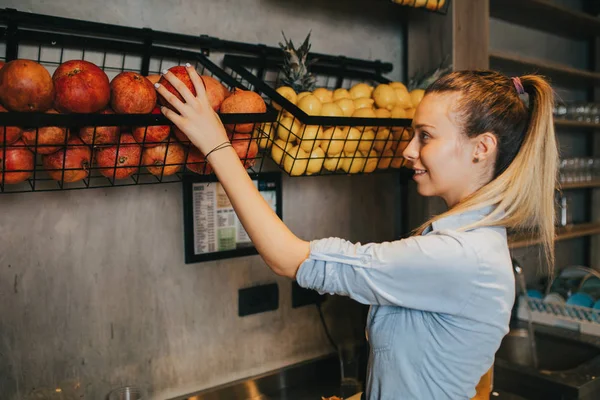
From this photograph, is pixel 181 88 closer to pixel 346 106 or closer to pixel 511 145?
pixel 346 106

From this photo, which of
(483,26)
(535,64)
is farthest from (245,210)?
(535,64)

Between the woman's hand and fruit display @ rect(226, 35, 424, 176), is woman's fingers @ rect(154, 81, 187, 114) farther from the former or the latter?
fruit display @ rect(226, 35, 424, 176)

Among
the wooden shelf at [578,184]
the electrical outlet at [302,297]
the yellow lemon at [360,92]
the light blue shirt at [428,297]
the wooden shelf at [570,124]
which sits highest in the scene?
the wooden shelf at [570,124]

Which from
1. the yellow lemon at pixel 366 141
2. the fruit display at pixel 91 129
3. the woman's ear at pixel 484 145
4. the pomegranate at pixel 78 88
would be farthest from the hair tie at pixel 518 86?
the pomegranate at pixel 78 88

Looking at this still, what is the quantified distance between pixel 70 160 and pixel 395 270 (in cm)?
68

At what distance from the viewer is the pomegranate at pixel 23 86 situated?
937 millimetres

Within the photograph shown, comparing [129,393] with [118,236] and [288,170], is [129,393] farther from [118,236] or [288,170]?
[288,170]

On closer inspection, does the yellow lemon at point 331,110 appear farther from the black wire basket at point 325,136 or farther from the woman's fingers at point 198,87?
the woman's fingers at point 198,87

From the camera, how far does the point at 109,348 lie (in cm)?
144

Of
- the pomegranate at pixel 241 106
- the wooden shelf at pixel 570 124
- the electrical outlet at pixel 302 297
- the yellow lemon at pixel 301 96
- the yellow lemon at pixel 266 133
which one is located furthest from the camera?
the wooden shelf at pixel 570 124

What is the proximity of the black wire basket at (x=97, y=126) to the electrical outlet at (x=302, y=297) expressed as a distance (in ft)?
2.12

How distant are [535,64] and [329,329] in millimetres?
1403

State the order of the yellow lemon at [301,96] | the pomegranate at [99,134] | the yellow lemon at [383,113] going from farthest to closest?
the yellow lemon at [383,113] → the yellow lemon at [301,96] → the pomegranate at [99,134]

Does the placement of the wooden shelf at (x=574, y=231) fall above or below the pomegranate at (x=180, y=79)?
below
